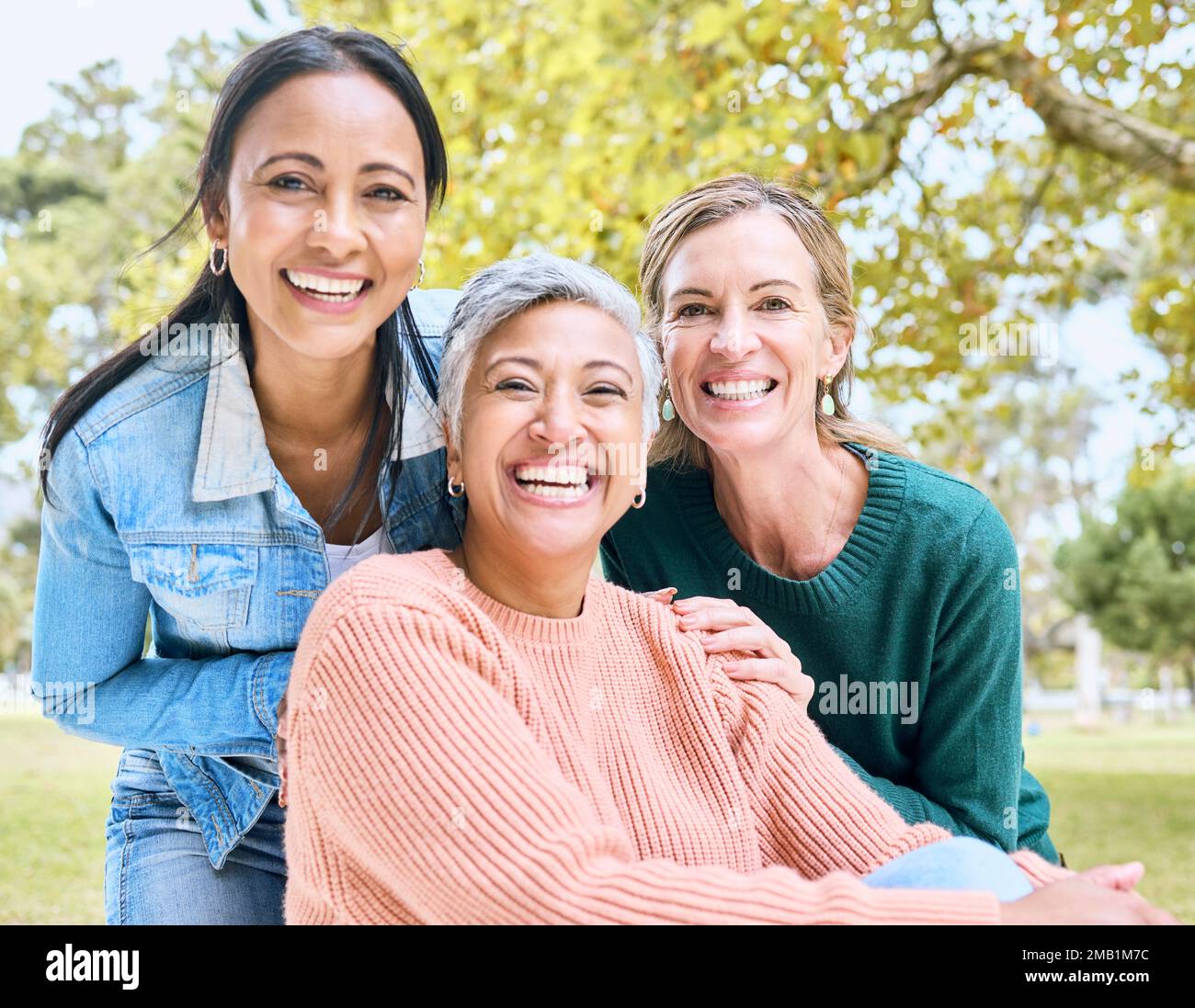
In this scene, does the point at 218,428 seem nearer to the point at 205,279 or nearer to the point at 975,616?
the point at 205,279

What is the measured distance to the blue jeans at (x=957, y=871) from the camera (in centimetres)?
168

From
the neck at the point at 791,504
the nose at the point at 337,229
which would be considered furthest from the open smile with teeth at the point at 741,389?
the nose at the point at 337,229

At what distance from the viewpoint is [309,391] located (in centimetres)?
217

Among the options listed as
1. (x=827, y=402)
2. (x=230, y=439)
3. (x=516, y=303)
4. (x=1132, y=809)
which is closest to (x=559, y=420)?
(x=516, y=303)

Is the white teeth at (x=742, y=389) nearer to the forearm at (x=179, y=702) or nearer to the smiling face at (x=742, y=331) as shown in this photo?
the smiling face at (x=742, y=331)

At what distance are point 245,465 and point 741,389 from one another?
0.91m

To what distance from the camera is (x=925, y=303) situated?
5.66m

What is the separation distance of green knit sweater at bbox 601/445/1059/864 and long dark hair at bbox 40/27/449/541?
0.75 m

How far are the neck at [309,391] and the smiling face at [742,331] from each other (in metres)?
0.59

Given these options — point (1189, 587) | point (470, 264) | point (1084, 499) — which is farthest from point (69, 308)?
point (1084, 499)

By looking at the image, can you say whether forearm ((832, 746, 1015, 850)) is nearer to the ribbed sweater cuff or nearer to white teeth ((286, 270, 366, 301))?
the ribbed sweater cuff

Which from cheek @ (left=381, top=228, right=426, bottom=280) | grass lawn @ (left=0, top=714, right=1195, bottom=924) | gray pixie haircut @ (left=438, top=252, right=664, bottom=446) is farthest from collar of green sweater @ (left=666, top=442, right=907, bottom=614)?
grass lawn @ (left=0, top=714, right=1195, bottom=924)
